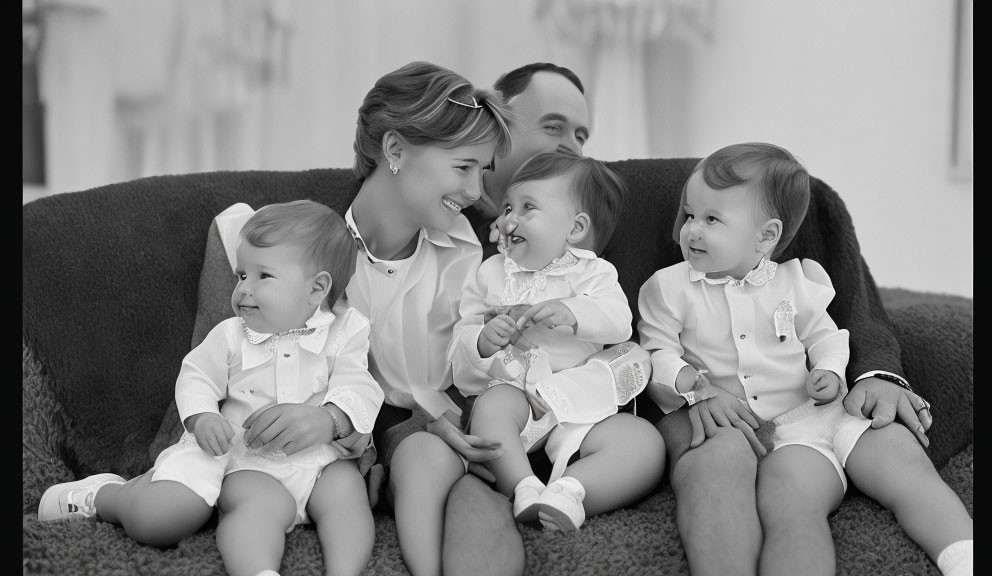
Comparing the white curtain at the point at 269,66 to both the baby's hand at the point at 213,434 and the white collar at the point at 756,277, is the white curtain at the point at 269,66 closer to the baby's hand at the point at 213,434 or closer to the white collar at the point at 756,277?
the white collar at the point at 756,277

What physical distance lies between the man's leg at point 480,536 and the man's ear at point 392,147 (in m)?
0.69

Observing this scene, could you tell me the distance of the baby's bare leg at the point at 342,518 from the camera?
4.62ft

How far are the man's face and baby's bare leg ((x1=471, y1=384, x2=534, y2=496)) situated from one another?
553 millimetres

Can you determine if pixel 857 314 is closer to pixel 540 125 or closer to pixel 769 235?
pixel 769 235

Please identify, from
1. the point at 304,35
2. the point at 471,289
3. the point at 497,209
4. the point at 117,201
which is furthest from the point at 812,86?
the point at 117,201

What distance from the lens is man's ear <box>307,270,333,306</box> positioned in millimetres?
1630

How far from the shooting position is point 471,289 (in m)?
1.86

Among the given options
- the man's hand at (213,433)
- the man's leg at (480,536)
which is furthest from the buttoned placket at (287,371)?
the man's leg at (480,536)

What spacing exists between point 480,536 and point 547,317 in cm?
43

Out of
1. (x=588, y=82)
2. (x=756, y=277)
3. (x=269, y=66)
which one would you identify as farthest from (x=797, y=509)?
(x=269, y=66)

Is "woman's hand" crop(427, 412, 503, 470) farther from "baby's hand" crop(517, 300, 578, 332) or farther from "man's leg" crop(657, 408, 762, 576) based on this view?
"man's leg" crop(657, 408, 762, 576)

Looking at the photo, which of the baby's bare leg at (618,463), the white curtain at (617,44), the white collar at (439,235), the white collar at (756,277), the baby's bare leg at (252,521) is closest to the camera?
the baby's bare leg at (252,521)

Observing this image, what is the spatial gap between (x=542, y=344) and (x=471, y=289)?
191 millimetres

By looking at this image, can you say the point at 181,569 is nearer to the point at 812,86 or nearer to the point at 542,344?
the point at 542,344
